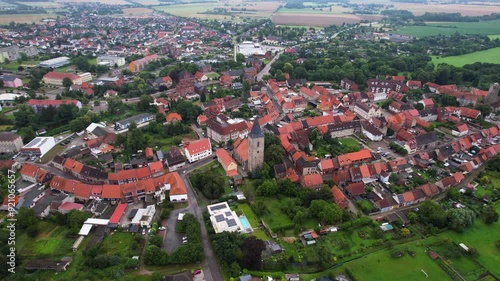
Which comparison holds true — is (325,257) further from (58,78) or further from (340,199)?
(58,78)

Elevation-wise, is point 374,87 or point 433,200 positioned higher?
point 374,87

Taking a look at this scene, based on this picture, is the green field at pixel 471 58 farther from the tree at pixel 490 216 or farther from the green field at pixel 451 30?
the tree at pixel 490 216

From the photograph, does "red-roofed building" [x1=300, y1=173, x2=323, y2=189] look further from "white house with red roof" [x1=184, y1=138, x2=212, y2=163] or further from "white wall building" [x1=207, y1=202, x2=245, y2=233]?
"white house with red roof" [x1=184, y1=138, x2=212, y2=163]

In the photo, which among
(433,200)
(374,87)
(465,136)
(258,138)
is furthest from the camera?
(374,87)

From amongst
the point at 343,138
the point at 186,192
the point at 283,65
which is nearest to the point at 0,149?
the point at 186,192

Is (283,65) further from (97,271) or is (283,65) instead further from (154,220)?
(97,271)

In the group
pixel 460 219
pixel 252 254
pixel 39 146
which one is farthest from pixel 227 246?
pixel 39 146
